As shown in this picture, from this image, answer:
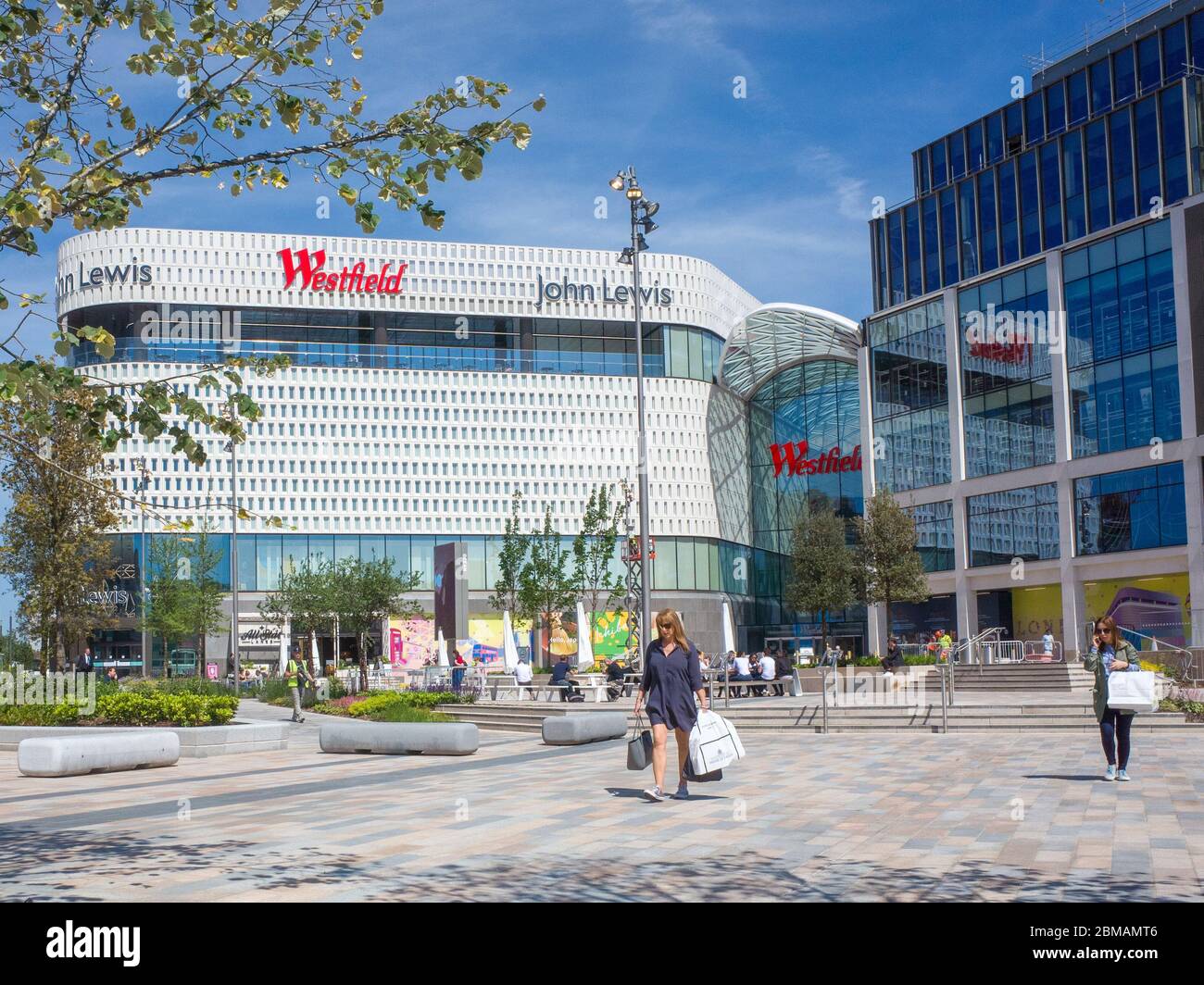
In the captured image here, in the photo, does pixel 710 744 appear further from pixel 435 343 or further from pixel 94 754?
pixel 435 343

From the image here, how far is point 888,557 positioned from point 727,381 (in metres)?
35.9

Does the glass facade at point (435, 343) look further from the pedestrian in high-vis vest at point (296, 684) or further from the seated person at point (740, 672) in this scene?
the seated person at point (740, 672)

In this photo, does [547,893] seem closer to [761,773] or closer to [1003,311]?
[761,773]

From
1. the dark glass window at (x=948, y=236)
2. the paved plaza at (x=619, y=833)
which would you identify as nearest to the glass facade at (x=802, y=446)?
the dark glass window at (x=948, y=236)

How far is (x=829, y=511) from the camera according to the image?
6012cm

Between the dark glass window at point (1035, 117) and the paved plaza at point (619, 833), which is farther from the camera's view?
the dark glass window at point (1035, 117)

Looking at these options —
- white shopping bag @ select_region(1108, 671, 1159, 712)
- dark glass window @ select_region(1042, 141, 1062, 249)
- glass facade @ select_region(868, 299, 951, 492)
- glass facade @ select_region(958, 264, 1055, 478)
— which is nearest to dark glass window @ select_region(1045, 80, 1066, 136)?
dark glass window @ select_region(1042, 141, 1062, 249)

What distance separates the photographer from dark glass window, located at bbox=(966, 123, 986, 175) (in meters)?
70.9

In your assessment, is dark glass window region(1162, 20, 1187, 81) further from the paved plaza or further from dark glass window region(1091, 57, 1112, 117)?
the paved plaza

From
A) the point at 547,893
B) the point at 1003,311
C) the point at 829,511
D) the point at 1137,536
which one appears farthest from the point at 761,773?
the point at 829,511

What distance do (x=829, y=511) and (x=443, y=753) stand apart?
42.5 m

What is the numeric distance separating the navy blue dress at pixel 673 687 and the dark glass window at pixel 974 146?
64.9 m

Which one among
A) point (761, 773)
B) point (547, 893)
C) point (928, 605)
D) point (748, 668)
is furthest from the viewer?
point (928, 605)

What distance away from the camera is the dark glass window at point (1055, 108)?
6612cm
